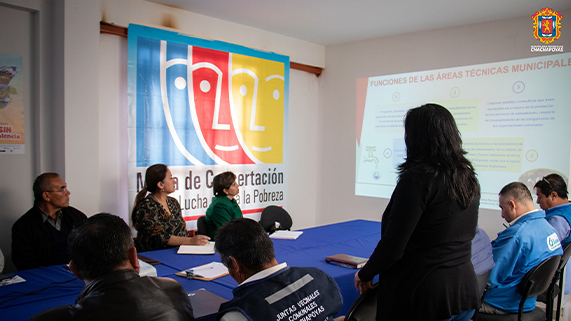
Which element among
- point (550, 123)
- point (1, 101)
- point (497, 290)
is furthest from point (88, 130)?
point (550, 123)

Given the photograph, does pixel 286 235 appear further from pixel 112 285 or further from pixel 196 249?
pixel 112 285

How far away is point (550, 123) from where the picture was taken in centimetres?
418

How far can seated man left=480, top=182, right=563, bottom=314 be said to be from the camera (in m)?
2.32

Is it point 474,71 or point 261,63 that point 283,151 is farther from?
point 474,71

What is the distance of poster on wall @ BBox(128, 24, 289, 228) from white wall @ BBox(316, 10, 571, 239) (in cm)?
86

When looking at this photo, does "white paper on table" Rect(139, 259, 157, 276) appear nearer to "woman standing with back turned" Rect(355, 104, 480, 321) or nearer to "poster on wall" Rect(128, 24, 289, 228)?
"woman standing with back turned" Rect(355, 104, 480, 321)

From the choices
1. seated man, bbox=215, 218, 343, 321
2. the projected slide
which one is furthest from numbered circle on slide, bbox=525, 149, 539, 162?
seated man, bbox=215, 218, 343, 321

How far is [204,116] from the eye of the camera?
4.57 m

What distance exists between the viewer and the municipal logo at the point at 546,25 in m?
4.14

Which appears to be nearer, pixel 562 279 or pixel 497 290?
pixel 497 290

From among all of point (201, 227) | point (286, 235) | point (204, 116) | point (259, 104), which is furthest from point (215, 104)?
point (286, 235)

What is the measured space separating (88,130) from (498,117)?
4.14 m

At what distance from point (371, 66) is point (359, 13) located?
1.21 m

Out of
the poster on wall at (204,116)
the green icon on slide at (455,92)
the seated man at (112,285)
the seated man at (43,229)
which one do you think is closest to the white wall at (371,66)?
the green icon on slide at (455,92)
